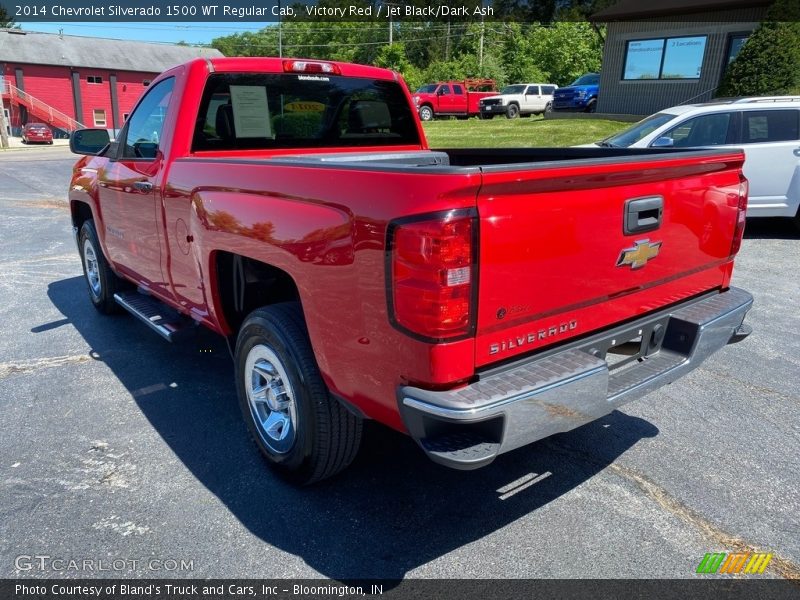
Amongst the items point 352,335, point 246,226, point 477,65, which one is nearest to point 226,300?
point 246,226

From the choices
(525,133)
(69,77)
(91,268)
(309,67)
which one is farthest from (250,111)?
(69,77)

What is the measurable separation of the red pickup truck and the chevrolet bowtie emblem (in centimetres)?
2826

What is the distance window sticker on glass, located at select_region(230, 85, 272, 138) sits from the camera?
3.93m

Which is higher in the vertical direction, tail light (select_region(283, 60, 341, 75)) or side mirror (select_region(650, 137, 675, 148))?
tail light (select_region(283, 60, 341, 75))

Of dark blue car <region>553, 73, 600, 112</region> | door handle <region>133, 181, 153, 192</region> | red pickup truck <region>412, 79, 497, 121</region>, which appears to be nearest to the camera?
door handle <region>133, 181, 153, 192</region>

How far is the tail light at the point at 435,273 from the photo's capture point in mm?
2053

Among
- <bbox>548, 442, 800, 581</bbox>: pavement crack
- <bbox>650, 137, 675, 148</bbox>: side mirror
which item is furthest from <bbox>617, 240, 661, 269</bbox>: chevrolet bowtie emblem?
<bbox>650, 137, 675, 148</bbox>: side mirror

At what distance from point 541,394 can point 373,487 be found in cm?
126

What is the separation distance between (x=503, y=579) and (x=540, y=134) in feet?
60.1

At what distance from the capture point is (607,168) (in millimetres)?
2408

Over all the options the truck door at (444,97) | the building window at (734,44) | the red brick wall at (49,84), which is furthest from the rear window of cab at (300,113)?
the red brick wall at (49,84)

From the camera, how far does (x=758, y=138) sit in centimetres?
841

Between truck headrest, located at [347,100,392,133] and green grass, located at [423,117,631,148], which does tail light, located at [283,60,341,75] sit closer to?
truck headrest, located at [347,100,392,133]

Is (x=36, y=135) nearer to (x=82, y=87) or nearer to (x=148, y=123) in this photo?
(x=82, y=87)
